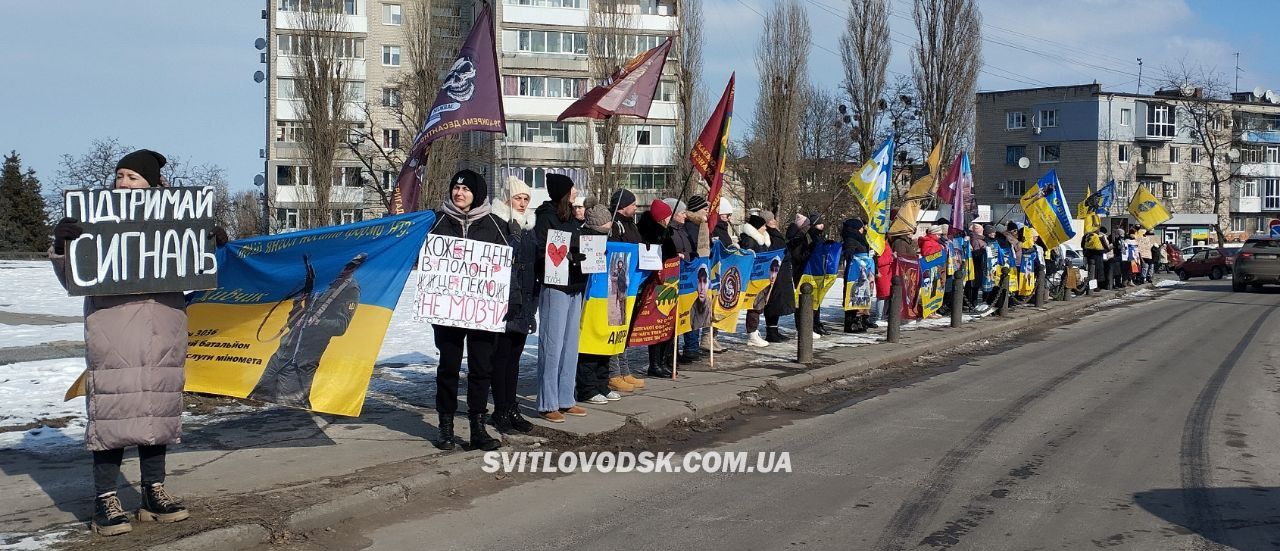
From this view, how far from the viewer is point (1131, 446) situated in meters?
8.76

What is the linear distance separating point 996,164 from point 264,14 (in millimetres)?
59661

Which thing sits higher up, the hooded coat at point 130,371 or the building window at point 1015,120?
the building window at point 1015,120

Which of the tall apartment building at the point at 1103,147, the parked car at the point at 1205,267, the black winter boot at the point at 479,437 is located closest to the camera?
the black winter boot at the point at 479,437

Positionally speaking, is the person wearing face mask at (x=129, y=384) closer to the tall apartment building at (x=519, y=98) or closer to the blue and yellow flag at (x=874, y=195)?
the blue and yellow flag at (x=874, y=195)

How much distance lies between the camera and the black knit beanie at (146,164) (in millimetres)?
5965

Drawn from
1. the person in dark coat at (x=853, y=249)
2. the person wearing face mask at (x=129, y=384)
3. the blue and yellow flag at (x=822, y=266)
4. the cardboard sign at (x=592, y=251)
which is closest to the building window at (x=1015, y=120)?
the person in dark coat at (x=853, y=249)

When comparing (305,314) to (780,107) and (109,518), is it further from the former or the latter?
(780,107)

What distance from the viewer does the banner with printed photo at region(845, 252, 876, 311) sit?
16828 mm

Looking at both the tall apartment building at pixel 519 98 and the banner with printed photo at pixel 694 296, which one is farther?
the tall apartment building at pixel 519 98

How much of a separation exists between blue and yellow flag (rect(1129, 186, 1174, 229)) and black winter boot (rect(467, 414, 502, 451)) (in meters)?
33.5

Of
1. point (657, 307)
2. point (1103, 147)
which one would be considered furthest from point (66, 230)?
point (1103, 147)

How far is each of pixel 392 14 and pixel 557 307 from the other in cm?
6083

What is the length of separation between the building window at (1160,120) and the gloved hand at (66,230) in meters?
98.0

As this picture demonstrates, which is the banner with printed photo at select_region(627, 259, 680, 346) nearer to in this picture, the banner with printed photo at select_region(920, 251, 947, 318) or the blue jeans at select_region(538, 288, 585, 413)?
the blue jeans at select_region(538, 288, 585, 413)
